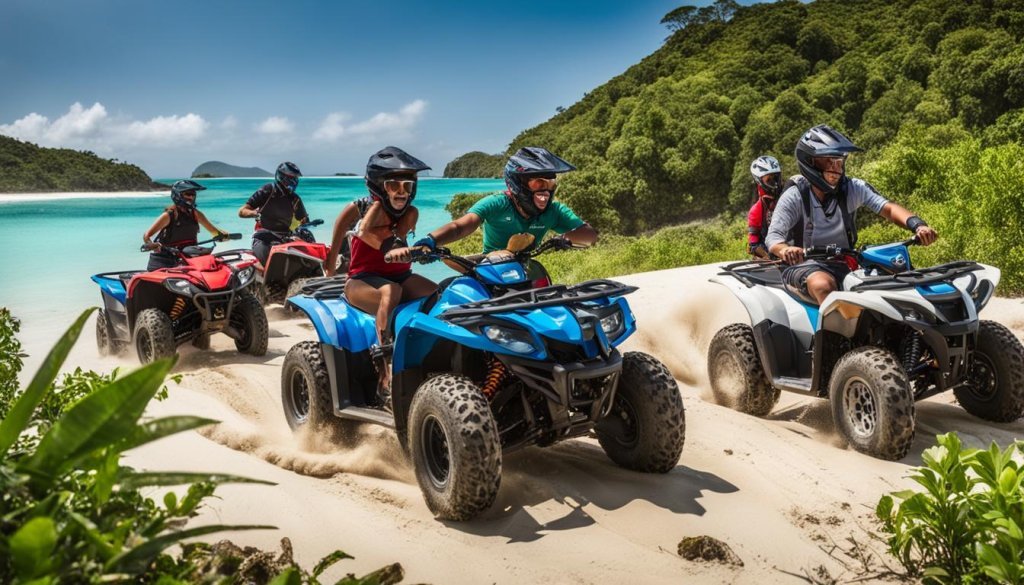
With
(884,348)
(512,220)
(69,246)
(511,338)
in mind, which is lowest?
(69,246)

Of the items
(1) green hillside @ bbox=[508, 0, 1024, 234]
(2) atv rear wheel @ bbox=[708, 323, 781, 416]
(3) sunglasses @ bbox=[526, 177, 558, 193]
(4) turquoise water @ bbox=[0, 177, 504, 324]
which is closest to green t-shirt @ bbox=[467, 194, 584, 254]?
(3) sunglasses @ bbox=[526, 177, 558, 193]

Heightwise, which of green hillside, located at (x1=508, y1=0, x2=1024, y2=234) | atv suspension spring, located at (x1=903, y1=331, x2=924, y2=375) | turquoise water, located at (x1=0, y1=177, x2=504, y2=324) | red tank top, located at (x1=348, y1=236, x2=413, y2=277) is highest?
green hillside, located at (x1=508, y1=0, x2=1024, y2=234)

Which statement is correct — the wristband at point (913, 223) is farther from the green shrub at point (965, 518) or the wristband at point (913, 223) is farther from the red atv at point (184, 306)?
the red atv at point (184, 306)

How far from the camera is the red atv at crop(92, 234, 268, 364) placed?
27.1 ft

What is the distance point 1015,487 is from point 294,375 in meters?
4.45

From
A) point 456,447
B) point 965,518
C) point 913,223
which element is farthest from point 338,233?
point 965,518

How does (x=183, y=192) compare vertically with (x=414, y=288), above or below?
above

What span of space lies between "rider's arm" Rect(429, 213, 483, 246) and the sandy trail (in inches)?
52.8

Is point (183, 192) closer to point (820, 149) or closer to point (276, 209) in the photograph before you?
point (276, 209)

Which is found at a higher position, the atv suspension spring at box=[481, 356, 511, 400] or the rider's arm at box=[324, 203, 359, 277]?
the rider's arm at box=[324, 203, 359, 277]

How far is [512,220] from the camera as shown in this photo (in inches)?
208

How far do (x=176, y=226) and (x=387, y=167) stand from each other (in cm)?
585

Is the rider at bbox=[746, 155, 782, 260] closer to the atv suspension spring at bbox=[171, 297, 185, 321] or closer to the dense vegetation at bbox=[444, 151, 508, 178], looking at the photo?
the atv suspension spring at bbox=[171, 297, 185, 321]

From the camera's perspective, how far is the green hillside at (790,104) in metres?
35.8
